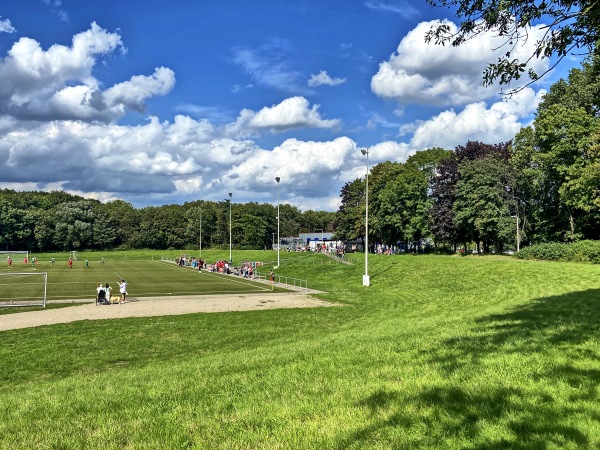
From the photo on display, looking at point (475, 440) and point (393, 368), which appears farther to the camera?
point (393, 368)

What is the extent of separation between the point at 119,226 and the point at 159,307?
394 ft

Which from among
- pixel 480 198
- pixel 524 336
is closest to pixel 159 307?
pixel 524 336

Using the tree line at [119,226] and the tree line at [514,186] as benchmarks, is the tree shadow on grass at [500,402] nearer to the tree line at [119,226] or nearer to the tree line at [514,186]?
the tree line at [514,186]

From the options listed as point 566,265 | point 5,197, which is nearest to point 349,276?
point 566,265

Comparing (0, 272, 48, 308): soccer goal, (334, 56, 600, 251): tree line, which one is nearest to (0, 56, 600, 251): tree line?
(334, 56, 600, 251): tree line

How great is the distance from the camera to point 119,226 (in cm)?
13738

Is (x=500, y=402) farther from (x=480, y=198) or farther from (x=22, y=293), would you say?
(x=480, y=198)

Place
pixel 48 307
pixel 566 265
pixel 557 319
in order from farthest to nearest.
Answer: pixel 566 265 → pixel 48 307 → pixel 557 319

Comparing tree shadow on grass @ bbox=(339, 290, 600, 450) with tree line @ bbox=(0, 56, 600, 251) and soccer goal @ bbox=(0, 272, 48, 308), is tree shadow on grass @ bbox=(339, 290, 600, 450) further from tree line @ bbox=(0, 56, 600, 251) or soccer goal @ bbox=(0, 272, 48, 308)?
soccer goal @ bbox=(0, 272, 48, 308)

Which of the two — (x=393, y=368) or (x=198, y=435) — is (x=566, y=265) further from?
(x=198, y=435)

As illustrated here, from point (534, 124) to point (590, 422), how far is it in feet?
164

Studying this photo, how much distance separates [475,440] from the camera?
14.9 feet

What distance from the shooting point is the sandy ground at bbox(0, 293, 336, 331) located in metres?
22.3

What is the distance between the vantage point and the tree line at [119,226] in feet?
400
